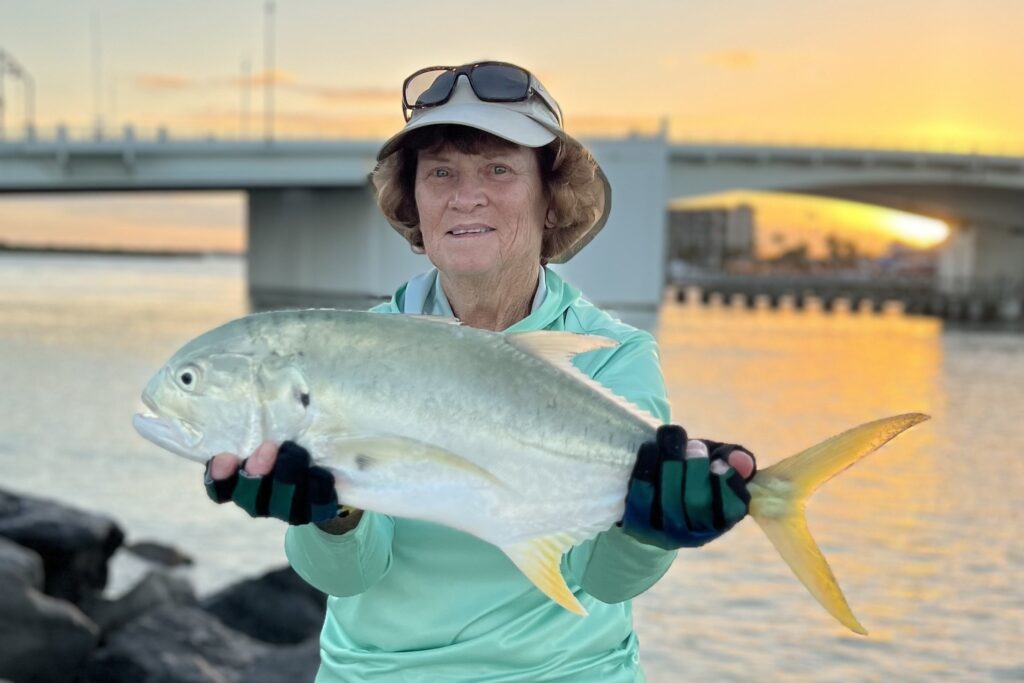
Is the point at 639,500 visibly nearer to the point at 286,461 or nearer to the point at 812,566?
the point at 812,566

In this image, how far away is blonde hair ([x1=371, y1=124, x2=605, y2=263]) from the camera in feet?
10.7

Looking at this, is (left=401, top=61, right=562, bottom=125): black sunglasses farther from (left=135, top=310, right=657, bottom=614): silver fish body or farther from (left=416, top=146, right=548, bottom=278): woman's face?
(left=135, top=310, right=657, bottom=614): silver fish body

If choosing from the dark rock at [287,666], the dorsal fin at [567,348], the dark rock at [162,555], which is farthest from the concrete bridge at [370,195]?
the dorsal fin at [567,348]

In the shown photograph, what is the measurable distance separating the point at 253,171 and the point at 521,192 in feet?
173

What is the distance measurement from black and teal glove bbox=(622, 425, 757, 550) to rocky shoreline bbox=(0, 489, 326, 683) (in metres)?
5.76

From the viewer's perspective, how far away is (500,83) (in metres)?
3.21

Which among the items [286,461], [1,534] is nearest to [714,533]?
[286,461]

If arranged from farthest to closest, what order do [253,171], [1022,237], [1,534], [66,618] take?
[1022,237]
[253,171]
[1,534]
[66,618]

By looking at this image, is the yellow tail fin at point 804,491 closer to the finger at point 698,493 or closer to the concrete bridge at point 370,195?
the finger at point 698,493

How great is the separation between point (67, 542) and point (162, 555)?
77.2 inches

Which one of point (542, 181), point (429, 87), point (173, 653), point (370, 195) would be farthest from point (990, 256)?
point (429, 87)

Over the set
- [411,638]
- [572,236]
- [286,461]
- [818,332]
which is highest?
[572,236]

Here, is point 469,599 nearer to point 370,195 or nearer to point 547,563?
point 547,563

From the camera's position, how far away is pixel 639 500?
2719mm
